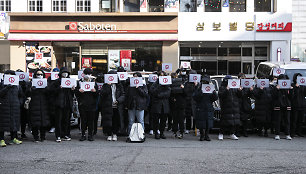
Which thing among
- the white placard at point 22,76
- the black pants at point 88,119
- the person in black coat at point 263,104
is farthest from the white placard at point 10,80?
the person in black coat at point 263,104

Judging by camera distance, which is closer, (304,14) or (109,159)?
(109,159)

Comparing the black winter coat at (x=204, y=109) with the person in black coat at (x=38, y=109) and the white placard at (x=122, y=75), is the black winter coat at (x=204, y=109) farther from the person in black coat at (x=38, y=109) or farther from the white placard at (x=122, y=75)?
the person in black coat at (x=38, y=109)

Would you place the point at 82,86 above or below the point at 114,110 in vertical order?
above

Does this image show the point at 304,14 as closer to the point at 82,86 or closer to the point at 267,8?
the point at 267,8

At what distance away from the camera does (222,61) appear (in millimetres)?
24844

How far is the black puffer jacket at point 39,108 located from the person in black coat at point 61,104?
0.26 metres

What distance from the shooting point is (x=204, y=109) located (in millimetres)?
10695

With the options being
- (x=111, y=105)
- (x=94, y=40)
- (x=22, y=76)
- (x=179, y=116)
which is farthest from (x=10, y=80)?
(x=94, y=40)

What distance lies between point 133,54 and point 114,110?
558 inches

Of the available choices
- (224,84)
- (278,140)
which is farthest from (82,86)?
(278,140)

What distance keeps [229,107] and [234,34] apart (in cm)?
1439

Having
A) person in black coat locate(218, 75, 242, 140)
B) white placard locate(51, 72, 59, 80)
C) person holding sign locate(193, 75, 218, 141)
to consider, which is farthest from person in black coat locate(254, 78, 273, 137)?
white placard locate(51, 72, 59, 80)

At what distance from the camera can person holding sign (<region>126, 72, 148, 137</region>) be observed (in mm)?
10609

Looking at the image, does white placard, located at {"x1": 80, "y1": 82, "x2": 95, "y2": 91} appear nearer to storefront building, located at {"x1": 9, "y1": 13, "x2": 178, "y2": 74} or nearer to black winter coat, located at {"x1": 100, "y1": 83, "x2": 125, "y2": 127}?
black winter coat, located at {"x1": 100, "y1": 83, "x2": 125, "y2": 127}
